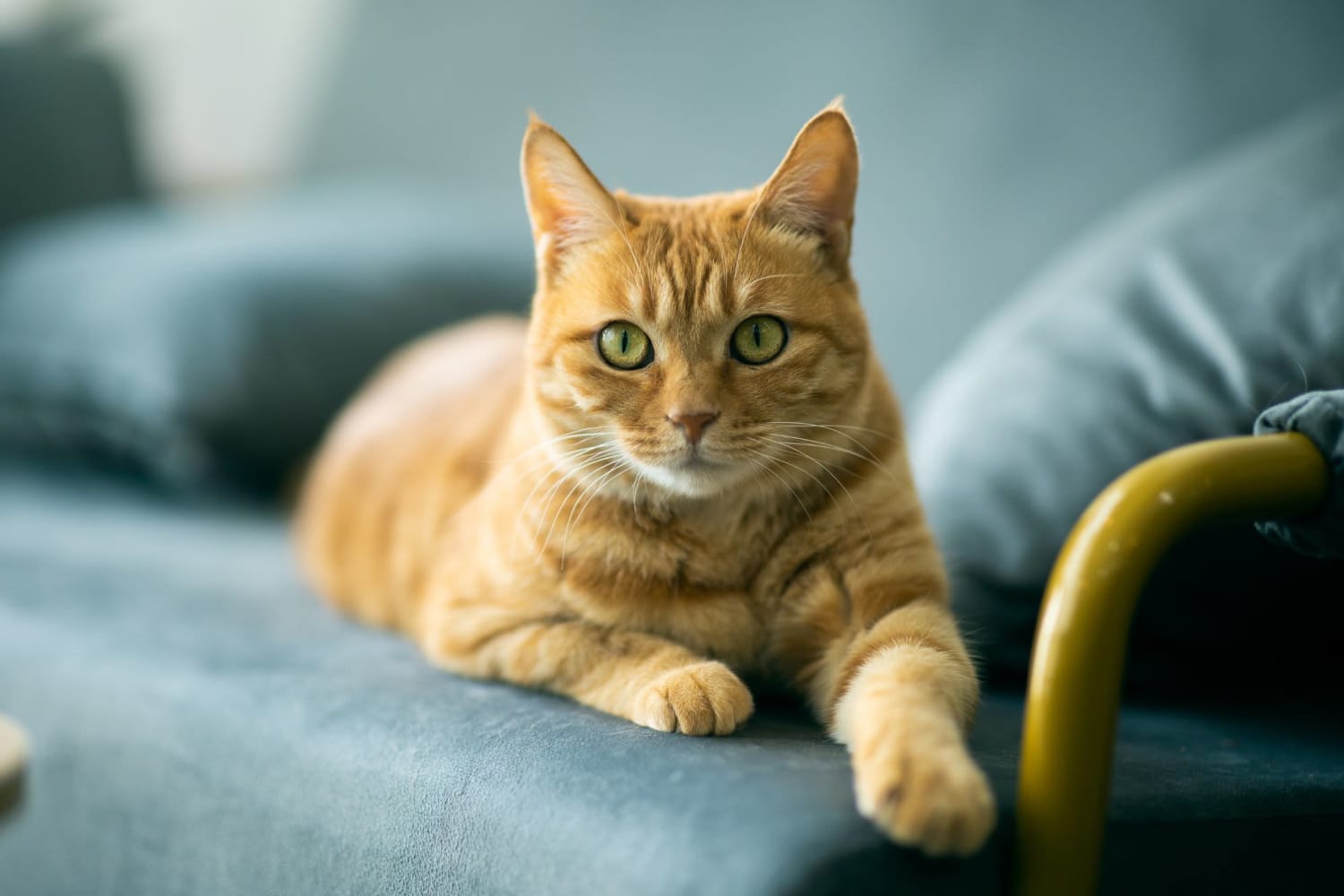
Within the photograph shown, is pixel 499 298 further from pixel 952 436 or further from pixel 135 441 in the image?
pixel 952 436

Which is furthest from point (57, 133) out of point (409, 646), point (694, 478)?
point (694, 478)

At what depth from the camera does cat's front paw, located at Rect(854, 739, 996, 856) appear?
33.1 inches

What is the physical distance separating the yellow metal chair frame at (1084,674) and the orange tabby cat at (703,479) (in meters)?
0.14

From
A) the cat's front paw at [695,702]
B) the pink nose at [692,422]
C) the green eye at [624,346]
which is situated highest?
the green eye at [624,346]

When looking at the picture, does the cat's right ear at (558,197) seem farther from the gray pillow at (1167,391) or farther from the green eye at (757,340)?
the gray pillow at (1167,391)

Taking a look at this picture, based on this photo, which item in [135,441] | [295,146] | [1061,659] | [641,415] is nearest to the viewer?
[1061,659]

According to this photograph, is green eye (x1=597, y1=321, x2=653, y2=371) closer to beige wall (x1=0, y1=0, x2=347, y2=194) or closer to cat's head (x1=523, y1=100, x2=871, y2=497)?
cat's head (x1=523, y1=100, x2=871, y2=497)

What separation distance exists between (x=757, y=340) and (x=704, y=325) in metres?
0.06

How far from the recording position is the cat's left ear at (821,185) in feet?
3.74

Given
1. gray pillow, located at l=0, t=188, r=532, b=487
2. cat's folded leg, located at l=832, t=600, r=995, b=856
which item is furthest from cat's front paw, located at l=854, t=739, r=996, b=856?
gray pillow, located at l=0, t=188, r=532, b=487

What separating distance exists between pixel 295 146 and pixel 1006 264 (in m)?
2.15

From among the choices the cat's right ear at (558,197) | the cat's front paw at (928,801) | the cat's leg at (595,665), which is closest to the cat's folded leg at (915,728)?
the cat's front paw at (928,801)

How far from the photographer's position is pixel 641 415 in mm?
1152

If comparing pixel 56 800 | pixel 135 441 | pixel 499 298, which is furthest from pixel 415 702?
pixel 499 298
